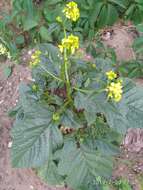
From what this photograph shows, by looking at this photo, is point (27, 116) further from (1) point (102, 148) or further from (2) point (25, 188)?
(2) point (25, 188)

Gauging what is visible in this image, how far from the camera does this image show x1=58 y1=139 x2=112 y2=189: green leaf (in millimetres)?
2047

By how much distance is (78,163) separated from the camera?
208 centimetres

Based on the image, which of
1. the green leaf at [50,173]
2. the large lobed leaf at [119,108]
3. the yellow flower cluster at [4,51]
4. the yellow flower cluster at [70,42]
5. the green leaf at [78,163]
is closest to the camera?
the yellow flower cluster at [70,42]

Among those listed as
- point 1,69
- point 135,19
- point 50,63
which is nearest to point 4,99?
point 1,69

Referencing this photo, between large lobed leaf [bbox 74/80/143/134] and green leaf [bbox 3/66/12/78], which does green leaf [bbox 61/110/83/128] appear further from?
green leaf [bbox 3/66/12/78]

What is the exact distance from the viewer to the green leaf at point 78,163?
2.05m

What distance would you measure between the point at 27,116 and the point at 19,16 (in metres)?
1.06

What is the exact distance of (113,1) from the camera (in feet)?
8.78

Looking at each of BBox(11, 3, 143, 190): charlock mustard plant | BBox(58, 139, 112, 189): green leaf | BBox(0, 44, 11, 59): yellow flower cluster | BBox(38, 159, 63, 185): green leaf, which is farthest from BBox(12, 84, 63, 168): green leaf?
BBox(0, 44, 11, 59): yellow flower cluster

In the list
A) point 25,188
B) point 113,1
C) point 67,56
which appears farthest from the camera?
point 113,1

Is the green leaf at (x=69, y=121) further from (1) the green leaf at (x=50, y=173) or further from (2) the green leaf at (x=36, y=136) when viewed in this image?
(1) the green leaf at (x=50, y=173)

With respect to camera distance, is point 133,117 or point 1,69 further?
point 1,69

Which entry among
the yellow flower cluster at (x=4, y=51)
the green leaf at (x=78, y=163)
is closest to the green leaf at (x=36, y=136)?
the green leaf at (x=78, y=163)

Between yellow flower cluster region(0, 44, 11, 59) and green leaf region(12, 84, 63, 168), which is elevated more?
yellow flower cluster region(0, 44, 11, 59)
